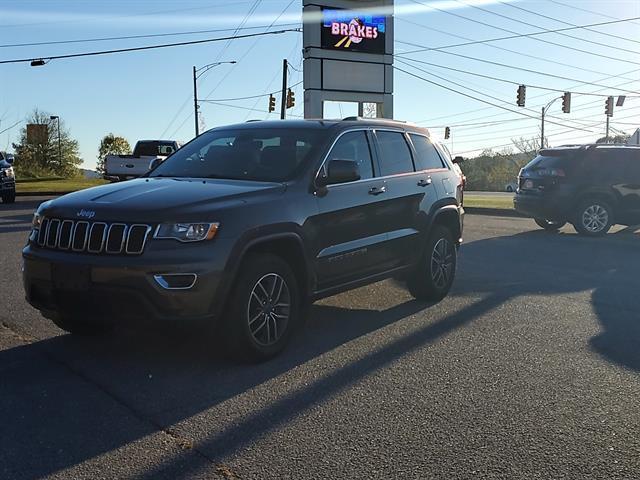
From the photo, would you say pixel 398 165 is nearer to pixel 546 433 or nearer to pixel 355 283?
pixel 355 283

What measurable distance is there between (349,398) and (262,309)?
3.40 feet

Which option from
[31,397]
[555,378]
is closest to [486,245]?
[555,378]

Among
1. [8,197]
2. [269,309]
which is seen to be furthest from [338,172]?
[8,197]

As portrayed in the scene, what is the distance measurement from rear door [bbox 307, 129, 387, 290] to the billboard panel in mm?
19523

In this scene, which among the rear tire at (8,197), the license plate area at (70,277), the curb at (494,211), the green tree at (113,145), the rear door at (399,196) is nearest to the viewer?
the license plate area at (70,277)

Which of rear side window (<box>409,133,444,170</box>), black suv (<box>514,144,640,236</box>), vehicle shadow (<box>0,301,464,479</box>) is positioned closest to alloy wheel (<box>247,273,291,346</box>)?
vehicle shadow (<box>0,301,464,479</box>)

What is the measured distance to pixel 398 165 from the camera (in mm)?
6582

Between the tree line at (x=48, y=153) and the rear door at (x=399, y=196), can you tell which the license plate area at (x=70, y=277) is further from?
the tree line at (x=48, y=153)

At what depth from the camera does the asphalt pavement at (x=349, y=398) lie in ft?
11.0

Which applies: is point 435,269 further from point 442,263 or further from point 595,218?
point 595,218

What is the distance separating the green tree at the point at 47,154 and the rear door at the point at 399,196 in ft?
171

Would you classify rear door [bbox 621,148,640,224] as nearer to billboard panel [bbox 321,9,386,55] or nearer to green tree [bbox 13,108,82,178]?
billboard panel [bbox 321,9,386,55]

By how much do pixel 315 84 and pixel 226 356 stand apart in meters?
20.3

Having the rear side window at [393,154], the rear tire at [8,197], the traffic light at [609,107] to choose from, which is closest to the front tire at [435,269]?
the rear side window at [393,154]
